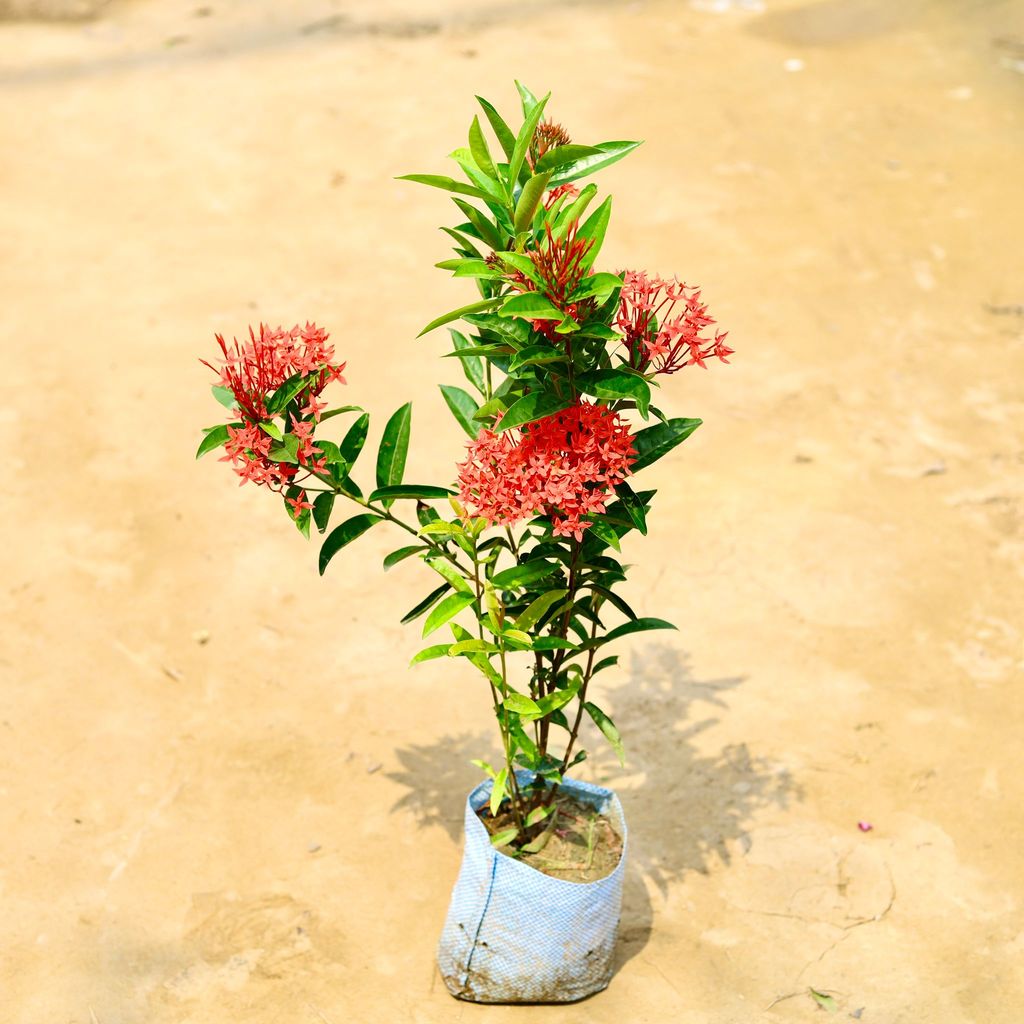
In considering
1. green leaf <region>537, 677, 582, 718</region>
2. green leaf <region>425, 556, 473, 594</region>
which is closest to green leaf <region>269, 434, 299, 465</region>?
green leaf <region>425, 556, 473, 594</region>

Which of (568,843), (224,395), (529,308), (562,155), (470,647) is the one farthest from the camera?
(568,843)

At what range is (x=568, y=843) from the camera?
282 centimetres

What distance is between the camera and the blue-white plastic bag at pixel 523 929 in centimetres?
265

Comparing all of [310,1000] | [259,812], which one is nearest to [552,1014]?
[310,1000]

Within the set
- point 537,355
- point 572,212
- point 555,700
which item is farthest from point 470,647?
point 572,212

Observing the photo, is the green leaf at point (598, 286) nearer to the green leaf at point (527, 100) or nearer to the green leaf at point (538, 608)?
the green leaf at point (527, 100)

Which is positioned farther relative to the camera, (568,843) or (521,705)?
(568,843)

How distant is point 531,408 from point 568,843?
1161 mm

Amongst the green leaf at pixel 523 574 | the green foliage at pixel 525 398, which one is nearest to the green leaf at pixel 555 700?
the green foliage at pixel 525 398

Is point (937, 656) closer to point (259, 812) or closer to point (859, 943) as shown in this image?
point (859, 943)

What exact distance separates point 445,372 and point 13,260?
7.51 feet

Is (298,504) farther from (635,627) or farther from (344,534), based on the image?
(635,627)

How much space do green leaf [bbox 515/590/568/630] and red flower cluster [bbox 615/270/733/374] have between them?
20.3 inches

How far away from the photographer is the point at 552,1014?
2.80 metres
